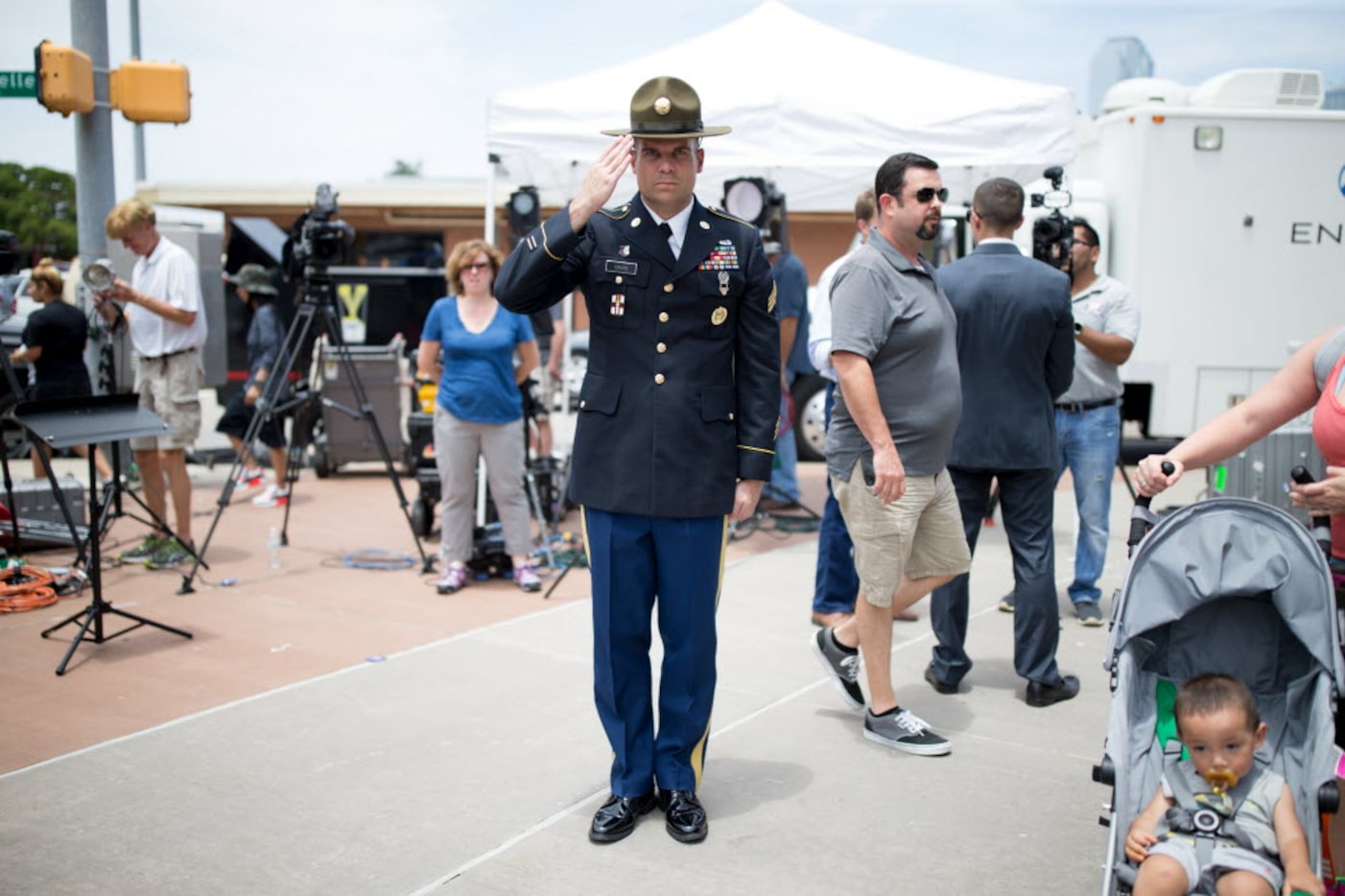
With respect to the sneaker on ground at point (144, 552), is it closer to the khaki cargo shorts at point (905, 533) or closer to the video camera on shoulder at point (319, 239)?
the video camera on shoulder at point (319, 239)

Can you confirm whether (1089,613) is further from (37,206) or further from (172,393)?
(37,206)

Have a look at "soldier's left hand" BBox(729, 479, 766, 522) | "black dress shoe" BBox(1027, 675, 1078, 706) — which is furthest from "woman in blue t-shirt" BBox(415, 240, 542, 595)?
"soldier's left hand" BBox(729, 479, 766, 522)

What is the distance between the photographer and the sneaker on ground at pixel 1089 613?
6148 mm

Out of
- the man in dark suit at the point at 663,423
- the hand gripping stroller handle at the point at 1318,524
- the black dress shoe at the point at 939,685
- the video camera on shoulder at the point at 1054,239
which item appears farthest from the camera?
the video camera on shoulder at the point at 1054,239

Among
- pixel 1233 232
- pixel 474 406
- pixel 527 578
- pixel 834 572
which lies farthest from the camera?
pixel 1233 232

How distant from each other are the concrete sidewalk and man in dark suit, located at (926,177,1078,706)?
37cm

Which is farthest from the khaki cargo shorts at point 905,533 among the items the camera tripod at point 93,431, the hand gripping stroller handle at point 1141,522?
the camera tripod at point 93,431

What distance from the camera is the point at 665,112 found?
3.43 meters

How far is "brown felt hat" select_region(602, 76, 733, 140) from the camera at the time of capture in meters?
3.44

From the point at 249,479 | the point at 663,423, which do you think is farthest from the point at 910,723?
the point at 249,479

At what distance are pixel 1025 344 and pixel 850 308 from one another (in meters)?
1.09

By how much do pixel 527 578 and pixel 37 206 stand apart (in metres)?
21.5

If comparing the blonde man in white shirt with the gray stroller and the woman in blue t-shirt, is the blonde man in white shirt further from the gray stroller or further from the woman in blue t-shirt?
the gray stroller

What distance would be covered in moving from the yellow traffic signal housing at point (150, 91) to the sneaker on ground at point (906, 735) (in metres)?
6.74
